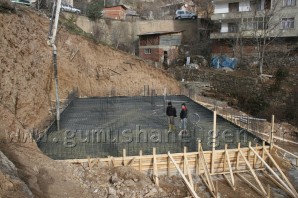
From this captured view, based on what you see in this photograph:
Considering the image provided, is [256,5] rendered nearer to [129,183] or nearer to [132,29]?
[132,29]

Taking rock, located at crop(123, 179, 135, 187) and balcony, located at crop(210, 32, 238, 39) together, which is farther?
balcony, located at crop(210, 32, 238, 39)

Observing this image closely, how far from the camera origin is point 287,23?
2445cm

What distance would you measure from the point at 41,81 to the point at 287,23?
18.9 m

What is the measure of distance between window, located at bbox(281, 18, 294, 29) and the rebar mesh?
13.5 m

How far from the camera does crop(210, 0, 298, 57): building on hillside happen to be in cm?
2425

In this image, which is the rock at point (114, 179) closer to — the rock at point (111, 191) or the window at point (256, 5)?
the rock at point (111, 191)

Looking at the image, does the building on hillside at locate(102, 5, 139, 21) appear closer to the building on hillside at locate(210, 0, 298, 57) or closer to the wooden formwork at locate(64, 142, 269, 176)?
the building on hillside at locate(210, 0, 298, 57)

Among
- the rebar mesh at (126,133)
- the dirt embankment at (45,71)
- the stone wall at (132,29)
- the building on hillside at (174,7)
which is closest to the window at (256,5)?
the stone wall at (132,29)

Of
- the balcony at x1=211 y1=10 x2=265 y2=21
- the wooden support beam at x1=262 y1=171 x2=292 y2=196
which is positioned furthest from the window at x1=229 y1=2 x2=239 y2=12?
the wooden support beam at x1=262 y1=171 x2=292 y2=196

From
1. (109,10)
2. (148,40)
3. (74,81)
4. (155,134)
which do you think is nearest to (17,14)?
(74,81)

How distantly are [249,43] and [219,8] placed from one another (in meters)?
→ 4.33

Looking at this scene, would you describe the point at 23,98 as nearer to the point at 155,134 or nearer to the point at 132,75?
the point at 155,134

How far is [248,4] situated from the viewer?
85.6ft

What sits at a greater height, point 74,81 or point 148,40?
point 148,40
